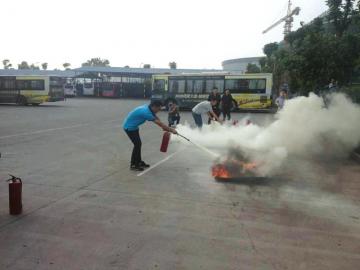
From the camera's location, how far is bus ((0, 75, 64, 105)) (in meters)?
32.9

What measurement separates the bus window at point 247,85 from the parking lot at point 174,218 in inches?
735

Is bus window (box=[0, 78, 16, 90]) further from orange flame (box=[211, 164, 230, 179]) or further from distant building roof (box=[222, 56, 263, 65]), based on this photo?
distant building roof (box=[222, 56, 263, 65])

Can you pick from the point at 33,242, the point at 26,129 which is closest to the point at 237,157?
the point at 33,242

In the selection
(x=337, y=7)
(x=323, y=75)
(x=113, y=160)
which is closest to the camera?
(x=113, y=160)

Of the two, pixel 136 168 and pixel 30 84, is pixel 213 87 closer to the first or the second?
pixel 30 84

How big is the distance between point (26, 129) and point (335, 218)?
13495mm

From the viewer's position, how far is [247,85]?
28.0 m

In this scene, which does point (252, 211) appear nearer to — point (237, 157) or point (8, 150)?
point (237, 157)

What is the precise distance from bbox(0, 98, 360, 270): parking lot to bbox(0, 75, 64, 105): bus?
83.3 ft

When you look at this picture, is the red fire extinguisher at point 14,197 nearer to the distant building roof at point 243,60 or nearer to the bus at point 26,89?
the bus at point 26,89

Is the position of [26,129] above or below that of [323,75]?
below

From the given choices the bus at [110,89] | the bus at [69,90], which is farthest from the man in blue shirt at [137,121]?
the bus at [69,90]

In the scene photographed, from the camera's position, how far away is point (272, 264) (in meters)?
4.07

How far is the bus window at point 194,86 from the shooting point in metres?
28.9
